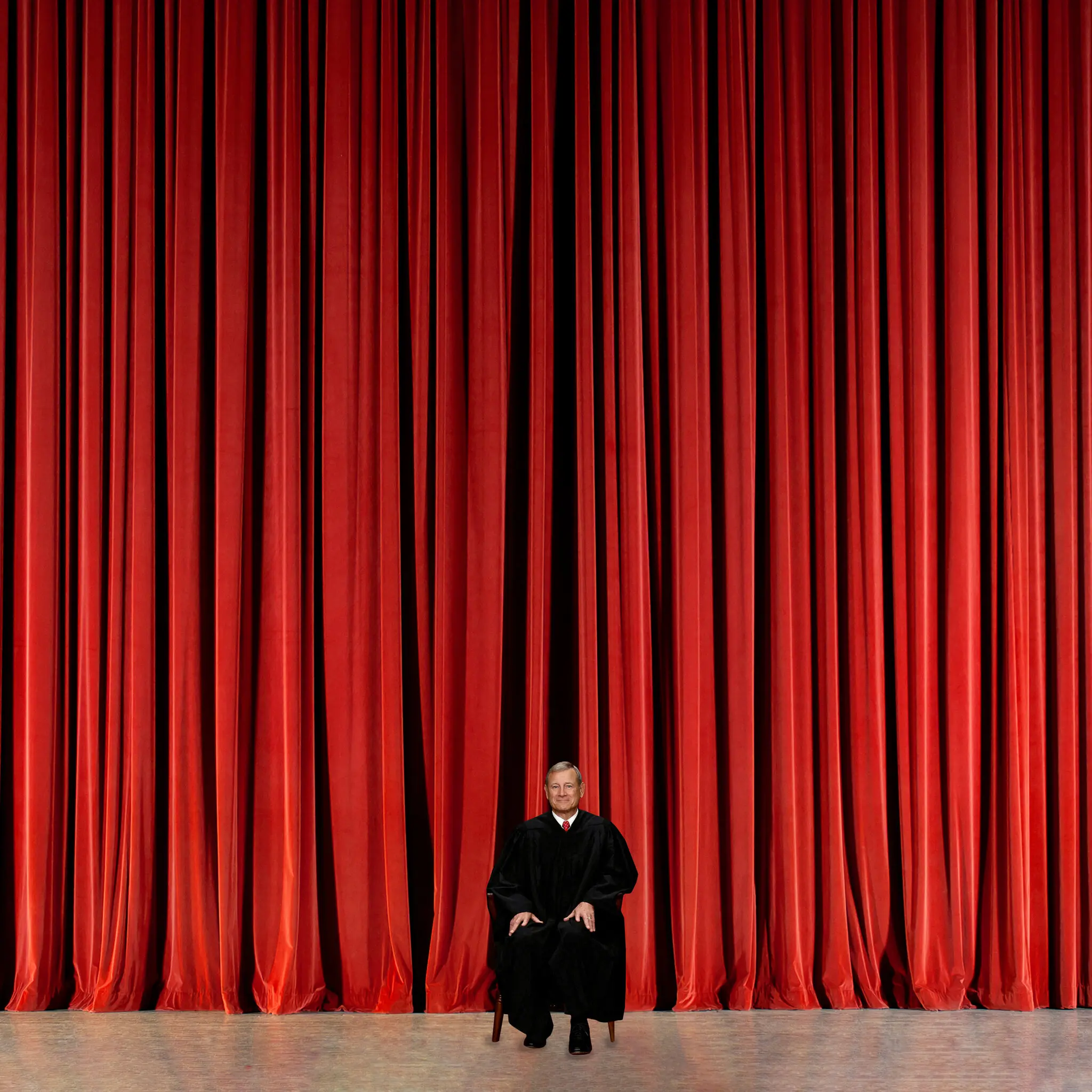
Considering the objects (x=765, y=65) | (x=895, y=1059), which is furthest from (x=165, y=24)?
(x=895, y=1059)

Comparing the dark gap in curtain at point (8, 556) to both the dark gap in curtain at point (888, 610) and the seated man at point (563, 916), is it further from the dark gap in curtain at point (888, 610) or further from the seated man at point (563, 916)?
the dark gap in curtain at point (888, 610)

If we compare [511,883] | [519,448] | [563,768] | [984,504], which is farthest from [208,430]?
[984,504]

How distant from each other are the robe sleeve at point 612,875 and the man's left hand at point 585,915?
37mm

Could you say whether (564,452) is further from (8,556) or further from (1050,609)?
(8,556)

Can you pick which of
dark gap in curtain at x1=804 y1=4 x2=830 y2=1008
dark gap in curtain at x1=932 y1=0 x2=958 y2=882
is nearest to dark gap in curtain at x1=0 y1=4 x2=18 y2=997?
dark gap in curtain at x1=804 y1=4 x2=830 y2=1008

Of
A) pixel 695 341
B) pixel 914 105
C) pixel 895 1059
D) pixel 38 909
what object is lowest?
pixel 895 1059

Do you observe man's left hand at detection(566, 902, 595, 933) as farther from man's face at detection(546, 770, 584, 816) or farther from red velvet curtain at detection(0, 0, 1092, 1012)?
red velvet curtain at detection(0, 0, 1092, 1012)

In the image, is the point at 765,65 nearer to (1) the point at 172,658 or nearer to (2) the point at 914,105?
(2) the point at 914,105

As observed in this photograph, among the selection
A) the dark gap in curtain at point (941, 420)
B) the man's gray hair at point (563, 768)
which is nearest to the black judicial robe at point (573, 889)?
the man's gray hair at point (563, 768)

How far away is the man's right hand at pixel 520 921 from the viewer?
3.86m

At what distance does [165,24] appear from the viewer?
4.50 m

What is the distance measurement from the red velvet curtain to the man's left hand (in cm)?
54

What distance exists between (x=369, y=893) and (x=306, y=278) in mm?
2031

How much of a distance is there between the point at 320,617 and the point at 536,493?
0.83m
